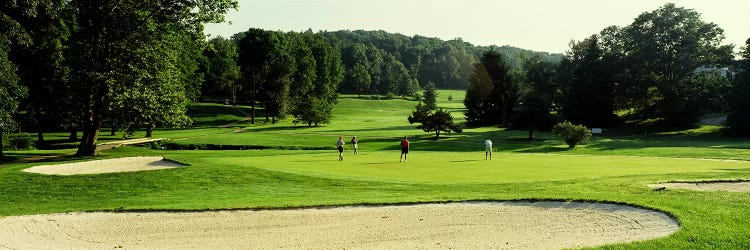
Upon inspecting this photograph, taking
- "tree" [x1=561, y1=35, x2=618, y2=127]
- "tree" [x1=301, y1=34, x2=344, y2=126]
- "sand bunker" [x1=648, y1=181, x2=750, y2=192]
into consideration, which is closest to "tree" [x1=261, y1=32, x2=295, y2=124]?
"tree" [x1=301, y1=34, x2=344, y2=126]

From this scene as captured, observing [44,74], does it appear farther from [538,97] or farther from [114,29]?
[538,97]

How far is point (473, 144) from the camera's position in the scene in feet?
172

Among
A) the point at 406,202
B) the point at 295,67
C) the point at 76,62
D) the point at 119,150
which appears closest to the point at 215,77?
the point at 295,67

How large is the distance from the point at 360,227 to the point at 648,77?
6890 centimetres

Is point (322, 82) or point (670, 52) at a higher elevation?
point (670, 52)

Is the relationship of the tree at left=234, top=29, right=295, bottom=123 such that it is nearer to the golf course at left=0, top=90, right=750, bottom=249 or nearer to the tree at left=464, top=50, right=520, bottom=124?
the tree at left=464, top=50, right=520, bottom=124

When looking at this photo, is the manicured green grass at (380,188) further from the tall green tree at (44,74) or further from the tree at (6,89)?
the tall green tree at (44,74)

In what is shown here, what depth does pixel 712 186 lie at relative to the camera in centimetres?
1973

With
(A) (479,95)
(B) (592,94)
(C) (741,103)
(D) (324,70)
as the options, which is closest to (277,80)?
(D) (324,70)

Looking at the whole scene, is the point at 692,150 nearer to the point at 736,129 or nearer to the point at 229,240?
the point at 736,129

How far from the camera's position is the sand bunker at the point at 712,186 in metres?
18.8

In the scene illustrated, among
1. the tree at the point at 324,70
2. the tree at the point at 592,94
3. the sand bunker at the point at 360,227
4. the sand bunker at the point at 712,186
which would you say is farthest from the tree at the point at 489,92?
the sand bunker at the point at 360,227

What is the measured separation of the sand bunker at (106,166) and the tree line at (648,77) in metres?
45.7

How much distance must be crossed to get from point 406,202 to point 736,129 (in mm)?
56891
